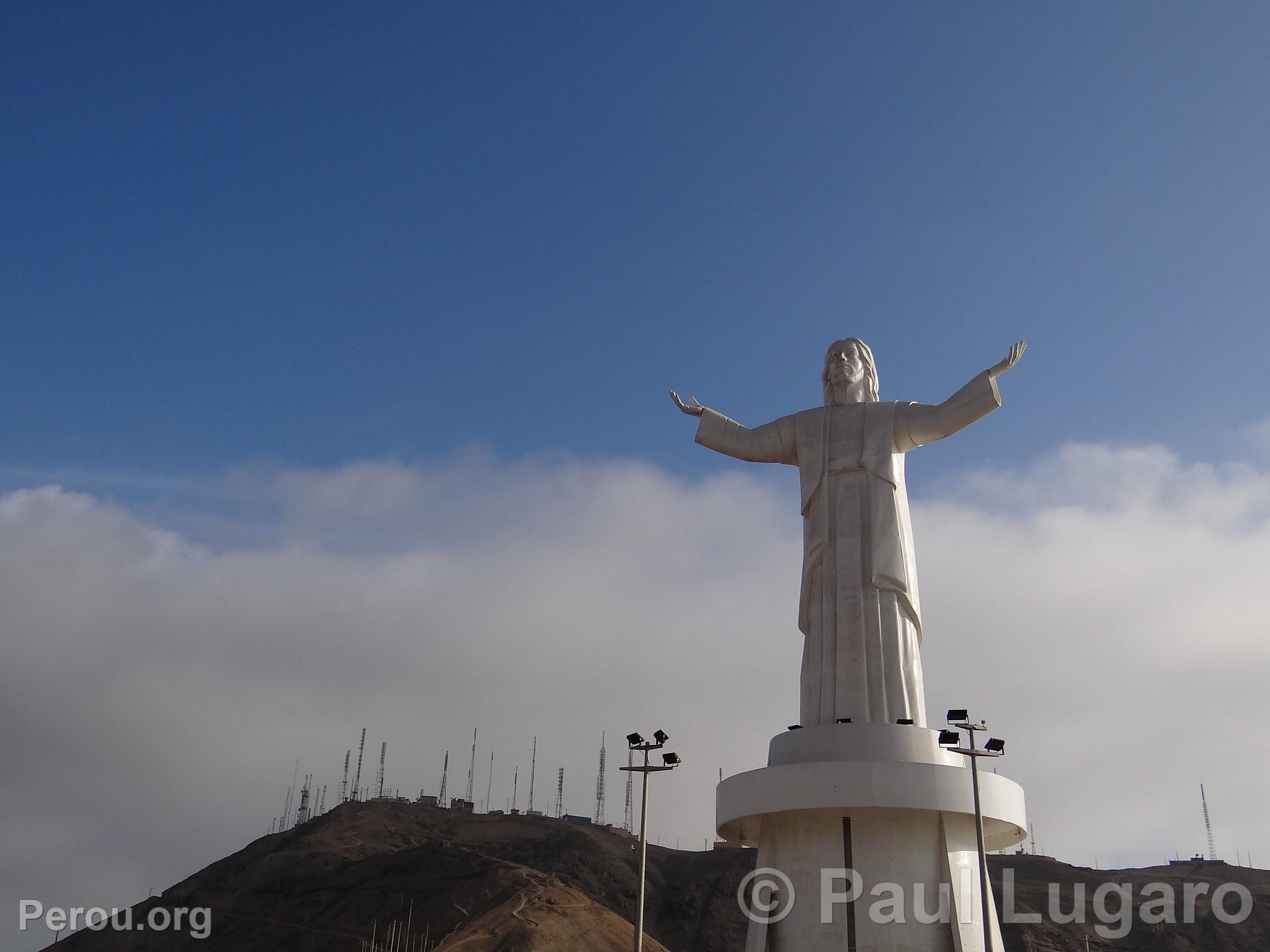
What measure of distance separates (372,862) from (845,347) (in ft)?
161

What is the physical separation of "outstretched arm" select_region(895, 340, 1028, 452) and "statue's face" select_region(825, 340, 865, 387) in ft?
3.85

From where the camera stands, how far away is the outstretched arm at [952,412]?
58.1 feet

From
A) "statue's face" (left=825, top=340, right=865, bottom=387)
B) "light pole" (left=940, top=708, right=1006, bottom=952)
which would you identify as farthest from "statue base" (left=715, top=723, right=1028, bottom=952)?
"statue's face" (left=825, top=340, right=865, bottom=387)

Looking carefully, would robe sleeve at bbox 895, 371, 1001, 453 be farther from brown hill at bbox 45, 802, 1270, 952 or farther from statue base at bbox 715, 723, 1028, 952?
brown hill at bbox 45, 802, 1270, 952

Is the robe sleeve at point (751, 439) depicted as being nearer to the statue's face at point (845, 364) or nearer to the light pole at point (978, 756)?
the statue's face at point (845, 364)

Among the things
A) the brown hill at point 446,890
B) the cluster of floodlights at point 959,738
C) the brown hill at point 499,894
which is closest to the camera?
the cluster of floodlights at point 959,738

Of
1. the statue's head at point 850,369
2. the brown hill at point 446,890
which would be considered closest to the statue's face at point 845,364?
A: the statue's head at point 850,369

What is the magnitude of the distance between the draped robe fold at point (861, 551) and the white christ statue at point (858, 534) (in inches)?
0.7

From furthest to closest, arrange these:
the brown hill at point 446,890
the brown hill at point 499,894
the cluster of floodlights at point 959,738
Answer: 1. the brown hill at point 499,894
2. the brown hill at point 446,890
3. the cluster of floodlights at point 959,738

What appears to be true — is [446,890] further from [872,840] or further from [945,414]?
[945,414]

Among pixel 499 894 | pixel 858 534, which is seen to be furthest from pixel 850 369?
pixel 499 894

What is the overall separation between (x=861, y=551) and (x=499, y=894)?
133 ft

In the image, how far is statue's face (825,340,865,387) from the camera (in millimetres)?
19469

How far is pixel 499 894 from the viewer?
53.2 meters
